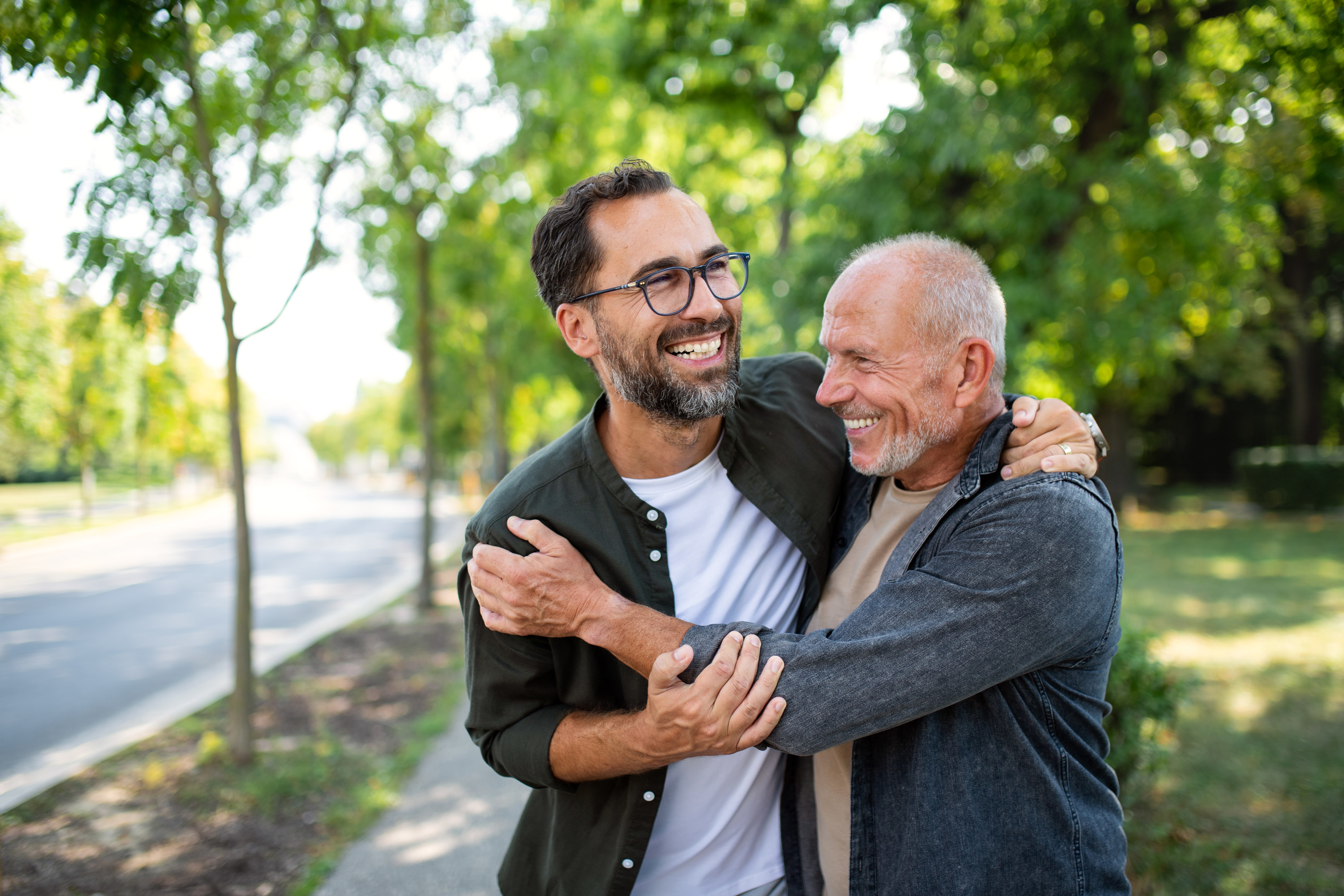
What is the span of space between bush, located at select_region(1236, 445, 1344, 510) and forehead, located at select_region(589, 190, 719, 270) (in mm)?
21852

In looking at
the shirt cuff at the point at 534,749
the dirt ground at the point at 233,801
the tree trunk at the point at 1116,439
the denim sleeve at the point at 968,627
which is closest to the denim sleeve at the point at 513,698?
the shirt cuff at the point at 534,749

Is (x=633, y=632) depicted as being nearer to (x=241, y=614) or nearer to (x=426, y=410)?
(x=241, y=614)

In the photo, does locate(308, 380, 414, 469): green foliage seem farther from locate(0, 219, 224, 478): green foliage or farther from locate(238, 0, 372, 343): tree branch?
locate(238, 0, 372, 343): tree branch

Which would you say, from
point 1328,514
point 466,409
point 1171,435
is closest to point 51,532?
point 466,409

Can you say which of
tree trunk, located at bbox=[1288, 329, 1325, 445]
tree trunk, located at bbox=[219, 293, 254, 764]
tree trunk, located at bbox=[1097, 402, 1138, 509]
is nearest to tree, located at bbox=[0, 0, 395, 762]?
tree trunk, located at bbox=[219, 293, 254, 764]

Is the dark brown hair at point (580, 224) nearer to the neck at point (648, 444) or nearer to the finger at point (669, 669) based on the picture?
the neck at point (648, 444)

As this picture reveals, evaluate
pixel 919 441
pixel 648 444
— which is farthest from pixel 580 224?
pixel 919 441

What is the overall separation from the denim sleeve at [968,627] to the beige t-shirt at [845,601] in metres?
0.30

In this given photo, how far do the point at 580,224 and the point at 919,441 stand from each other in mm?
1102

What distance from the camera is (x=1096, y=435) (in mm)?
2027

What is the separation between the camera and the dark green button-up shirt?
2.11 metres

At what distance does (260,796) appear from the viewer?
202 inches

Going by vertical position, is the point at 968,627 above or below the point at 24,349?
below

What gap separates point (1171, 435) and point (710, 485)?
3172cm
